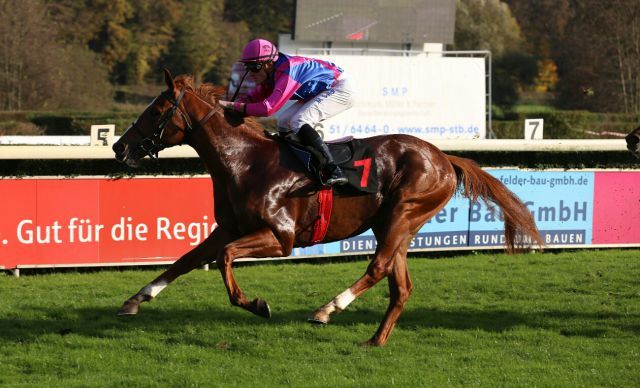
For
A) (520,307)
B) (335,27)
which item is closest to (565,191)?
(520,307)

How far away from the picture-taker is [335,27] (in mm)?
23203

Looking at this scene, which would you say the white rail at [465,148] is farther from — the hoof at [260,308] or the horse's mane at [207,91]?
the hoof at [260,308]

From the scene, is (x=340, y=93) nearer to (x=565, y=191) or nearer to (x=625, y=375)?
(x=625, y=375)

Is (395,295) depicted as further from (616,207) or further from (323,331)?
(616,207)

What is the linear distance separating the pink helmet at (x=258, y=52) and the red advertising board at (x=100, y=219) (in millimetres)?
3419

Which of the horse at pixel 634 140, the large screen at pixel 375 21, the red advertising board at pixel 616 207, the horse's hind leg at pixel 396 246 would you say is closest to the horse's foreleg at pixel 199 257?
the horse's hind leg at pixel 396 246

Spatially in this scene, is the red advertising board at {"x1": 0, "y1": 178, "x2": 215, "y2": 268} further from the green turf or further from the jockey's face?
the jockey's face

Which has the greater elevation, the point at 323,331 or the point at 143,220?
the point at 143,220

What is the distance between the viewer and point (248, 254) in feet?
20.1

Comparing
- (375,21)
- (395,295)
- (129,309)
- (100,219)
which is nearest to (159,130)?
(129,309)

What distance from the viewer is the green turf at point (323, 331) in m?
5.71

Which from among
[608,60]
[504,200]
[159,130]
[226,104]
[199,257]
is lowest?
[199,257]

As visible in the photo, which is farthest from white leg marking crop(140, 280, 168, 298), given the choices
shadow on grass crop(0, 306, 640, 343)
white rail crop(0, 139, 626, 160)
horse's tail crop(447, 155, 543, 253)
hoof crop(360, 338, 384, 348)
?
white rail crop(0, 139, 626, 160)

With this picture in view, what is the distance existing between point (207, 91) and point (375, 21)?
17534 millimetres
